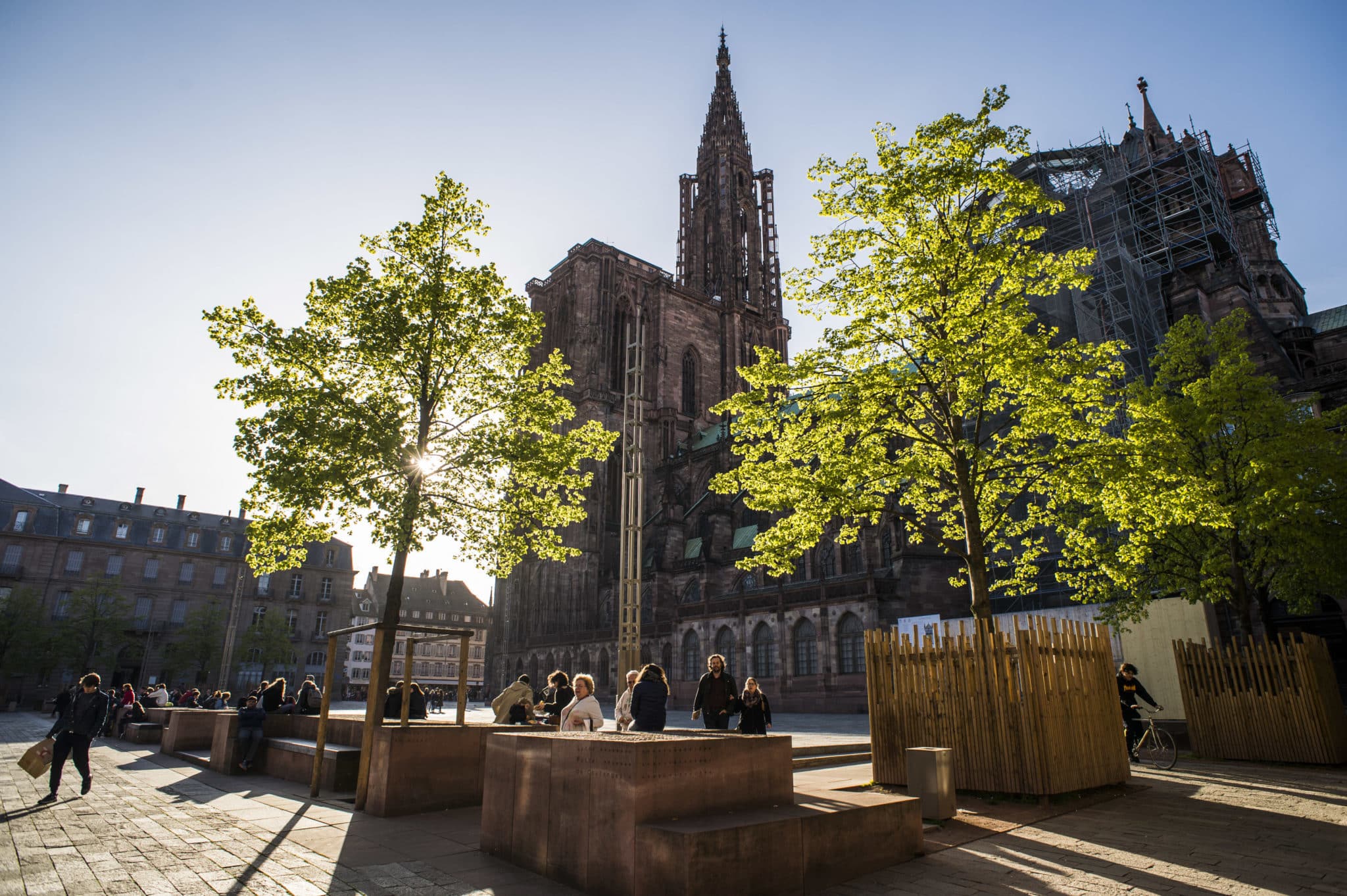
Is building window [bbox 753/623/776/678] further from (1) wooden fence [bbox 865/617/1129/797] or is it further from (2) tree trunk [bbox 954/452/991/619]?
(1) wooden fence [bbox 865/617/1129/797]

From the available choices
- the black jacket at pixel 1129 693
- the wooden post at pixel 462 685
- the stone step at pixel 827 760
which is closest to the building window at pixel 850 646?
the stone step at pixel 827 760

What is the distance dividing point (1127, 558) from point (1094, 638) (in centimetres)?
430

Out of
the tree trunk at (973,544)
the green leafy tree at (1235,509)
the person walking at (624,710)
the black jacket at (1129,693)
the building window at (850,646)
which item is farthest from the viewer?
the building window at (850,646)

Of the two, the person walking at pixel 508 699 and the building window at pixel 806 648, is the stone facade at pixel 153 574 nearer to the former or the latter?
the building window at pixel 806 648

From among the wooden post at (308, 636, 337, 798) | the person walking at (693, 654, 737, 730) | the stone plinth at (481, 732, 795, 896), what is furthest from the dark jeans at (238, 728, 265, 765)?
the stone plinth at (481, 732, 795, 896)

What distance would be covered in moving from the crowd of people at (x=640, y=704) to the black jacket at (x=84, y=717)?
5.04 meters

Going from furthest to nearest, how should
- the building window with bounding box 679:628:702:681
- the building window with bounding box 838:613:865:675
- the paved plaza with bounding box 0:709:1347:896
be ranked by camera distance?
1. the building window with bounding box 679:628:702:681
2. the building window with bounding box 838:613:865:675
3. the paved plaza with bounding box 0:709:1347:896

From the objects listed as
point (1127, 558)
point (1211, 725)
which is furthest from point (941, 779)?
point (1211, 725)

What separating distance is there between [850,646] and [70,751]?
27.9m

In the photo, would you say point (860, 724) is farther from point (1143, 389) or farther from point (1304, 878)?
point (1304, 878)

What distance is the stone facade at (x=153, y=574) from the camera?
49156 millimetres

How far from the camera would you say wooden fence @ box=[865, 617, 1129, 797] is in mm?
8555

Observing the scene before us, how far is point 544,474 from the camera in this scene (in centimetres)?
1372

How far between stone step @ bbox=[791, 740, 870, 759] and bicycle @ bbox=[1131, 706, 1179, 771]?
4.56 m
